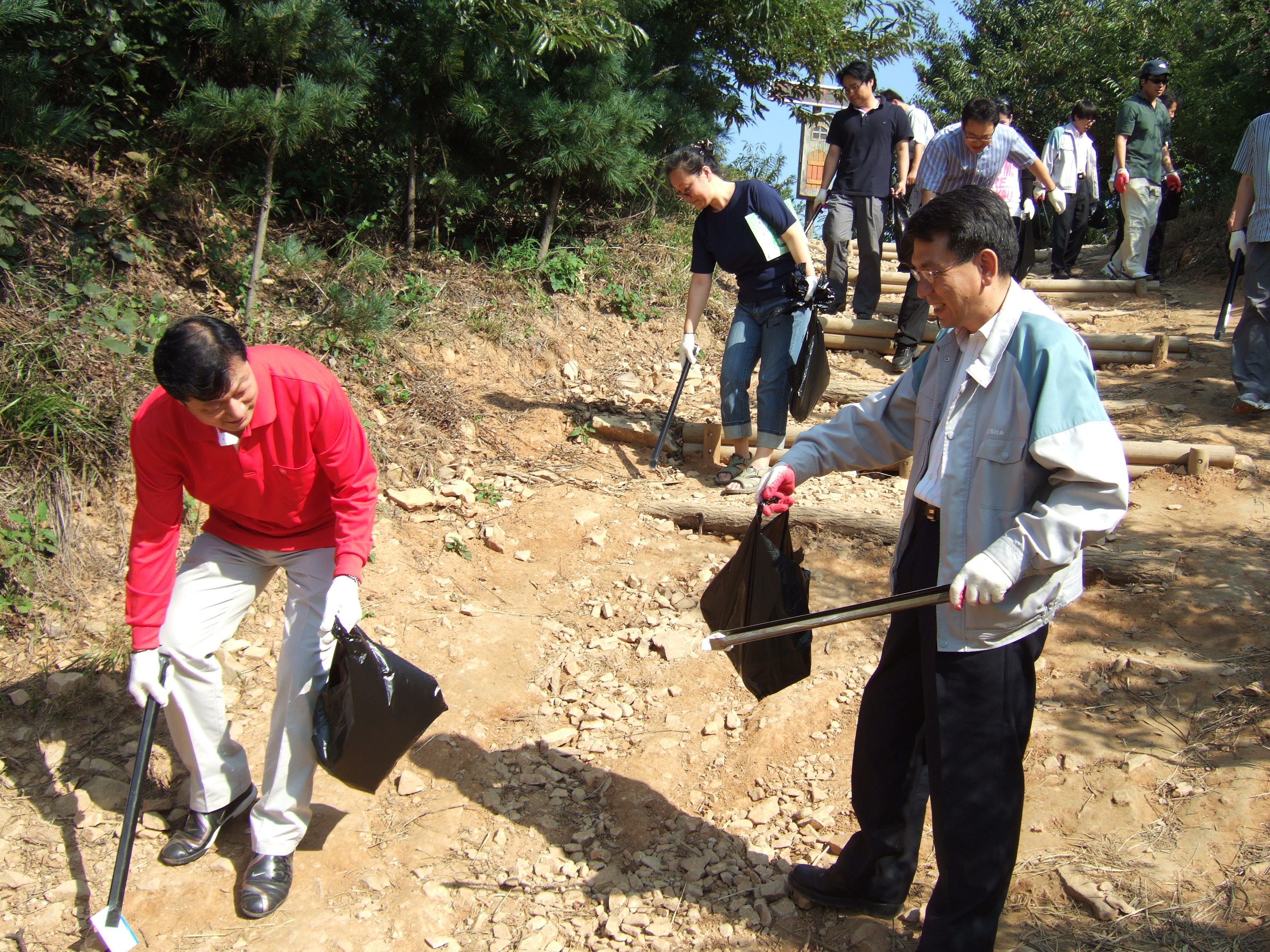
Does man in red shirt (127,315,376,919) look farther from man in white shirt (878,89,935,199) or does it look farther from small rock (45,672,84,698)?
man in white shirt (878,89,935,199)

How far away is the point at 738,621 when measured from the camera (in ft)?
8.74

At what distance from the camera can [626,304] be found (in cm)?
709

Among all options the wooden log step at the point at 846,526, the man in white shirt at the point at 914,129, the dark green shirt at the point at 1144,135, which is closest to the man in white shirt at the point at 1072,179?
the dark green shirt at the point at 1144,135

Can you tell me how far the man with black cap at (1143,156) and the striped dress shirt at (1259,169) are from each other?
2.79 meters

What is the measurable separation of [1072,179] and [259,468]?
8.23 metres

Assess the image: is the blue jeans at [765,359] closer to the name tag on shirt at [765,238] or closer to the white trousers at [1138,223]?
the name tag on shirt at [765,238]

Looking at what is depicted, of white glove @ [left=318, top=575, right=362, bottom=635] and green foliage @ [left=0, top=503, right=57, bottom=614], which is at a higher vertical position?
white glove @ [left=318, top=575, right=362, bottom=635]

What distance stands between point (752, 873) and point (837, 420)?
1467mm

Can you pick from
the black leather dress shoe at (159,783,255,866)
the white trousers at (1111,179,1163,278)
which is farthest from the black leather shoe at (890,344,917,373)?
the black leather dress shoe at (159,783,255,866)

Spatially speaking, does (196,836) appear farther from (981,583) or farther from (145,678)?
(981,583)

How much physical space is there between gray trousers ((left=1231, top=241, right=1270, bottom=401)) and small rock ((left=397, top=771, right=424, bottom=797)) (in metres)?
4.86

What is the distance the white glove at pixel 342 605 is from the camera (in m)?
2.54

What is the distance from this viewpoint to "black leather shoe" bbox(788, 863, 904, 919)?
8.38 ft

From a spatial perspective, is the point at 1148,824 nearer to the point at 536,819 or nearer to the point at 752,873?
the point at 752,873
